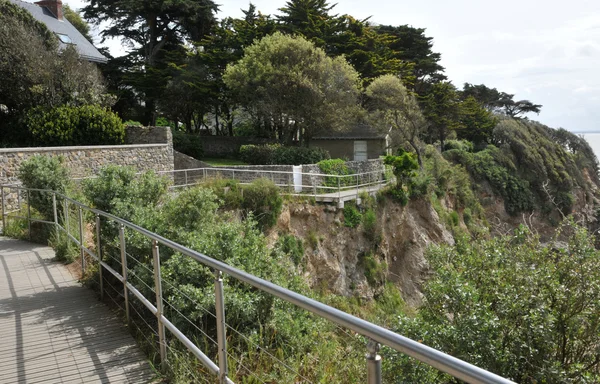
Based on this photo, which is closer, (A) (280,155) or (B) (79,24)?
(A) (280,155)

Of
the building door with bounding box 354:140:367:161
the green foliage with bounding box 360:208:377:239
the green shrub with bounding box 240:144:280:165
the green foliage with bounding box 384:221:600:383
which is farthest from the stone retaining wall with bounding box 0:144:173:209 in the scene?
the building door with bounding box 354:140:367:161

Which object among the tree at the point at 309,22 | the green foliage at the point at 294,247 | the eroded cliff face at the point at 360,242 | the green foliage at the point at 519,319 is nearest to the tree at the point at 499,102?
the tree at the point at 309,22

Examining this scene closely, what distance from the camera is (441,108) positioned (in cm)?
4050

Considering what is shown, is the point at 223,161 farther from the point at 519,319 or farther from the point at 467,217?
the point at 519,319

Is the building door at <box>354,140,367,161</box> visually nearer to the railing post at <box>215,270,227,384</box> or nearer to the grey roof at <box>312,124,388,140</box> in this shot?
the grey roof at <box>312,124,388,140</box>

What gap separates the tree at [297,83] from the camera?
86.7 feet

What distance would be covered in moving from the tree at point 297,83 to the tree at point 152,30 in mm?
10418

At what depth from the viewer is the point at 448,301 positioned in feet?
20.9

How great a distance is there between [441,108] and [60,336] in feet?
129

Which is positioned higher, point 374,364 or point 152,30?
point 152,30

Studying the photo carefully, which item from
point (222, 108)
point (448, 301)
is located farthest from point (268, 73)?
point (448, 301)

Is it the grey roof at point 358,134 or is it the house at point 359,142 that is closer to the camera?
the grey roof at point 358,134

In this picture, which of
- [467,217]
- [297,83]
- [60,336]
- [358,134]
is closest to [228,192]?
[297,83]

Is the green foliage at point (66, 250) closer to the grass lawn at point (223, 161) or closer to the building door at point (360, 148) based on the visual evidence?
the grass lawn at point (223, 161)
